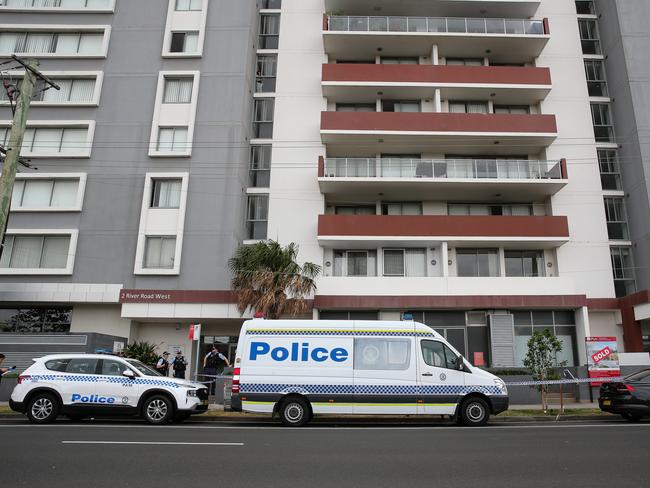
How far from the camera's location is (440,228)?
82.0 ft

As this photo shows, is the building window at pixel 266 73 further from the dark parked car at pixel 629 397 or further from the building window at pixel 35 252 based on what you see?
the dark parked car at pixel 629 397

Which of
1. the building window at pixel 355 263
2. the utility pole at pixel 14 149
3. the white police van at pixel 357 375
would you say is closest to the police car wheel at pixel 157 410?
the white police van at pixel 357 375

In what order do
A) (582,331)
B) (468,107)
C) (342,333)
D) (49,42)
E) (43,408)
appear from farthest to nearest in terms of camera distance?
(468,107) → (49,42) → (582,331) → (342,333) → (43,408)

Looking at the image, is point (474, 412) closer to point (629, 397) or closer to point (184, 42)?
point (629, 397)

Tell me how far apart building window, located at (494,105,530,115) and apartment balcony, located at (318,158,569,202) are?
14.3ft

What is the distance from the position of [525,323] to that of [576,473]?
60.3ft

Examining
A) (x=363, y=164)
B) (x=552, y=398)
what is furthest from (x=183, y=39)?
(x=552, y=398)

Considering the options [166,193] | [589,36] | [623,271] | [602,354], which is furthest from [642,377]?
[589,36]

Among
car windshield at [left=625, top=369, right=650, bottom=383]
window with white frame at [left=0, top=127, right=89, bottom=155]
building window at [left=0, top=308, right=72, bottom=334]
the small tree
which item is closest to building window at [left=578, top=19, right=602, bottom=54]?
the small tree

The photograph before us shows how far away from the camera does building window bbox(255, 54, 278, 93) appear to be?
1161 inches

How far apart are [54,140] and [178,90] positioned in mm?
6812

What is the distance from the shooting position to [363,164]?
1029 inches

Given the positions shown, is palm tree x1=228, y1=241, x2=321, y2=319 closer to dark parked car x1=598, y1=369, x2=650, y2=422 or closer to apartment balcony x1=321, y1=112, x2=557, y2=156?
apartment balcony x1=321, y1=112, x2=557, y2=156

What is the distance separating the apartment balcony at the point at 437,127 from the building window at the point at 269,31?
723cm
